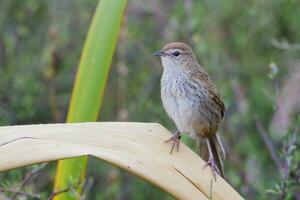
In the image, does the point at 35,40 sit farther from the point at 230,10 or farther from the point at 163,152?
the point at 163,152

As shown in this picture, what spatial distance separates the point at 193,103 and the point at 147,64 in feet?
11.7

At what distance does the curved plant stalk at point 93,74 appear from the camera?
156 inches

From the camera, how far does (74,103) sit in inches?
162

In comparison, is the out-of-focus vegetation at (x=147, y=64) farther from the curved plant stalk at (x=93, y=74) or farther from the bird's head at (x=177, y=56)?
the curved plant stalk at (x=93, y=74)

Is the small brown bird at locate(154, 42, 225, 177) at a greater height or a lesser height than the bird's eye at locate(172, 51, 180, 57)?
lesser

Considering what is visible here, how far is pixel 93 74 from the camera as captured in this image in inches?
161

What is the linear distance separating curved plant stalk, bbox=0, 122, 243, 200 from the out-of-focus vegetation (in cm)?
328

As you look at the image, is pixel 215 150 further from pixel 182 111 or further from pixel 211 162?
pixel 211 162

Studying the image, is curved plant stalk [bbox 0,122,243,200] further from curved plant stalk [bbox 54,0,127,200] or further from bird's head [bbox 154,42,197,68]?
bird's head [bbox 154,42,197,68]

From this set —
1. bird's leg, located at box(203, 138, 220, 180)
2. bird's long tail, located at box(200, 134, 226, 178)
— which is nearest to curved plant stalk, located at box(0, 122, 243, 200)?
bird's leg, located at box(203, 138, 220, 180)

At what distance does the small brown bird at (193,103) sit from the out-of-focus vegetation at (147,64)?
→ 4.96ft

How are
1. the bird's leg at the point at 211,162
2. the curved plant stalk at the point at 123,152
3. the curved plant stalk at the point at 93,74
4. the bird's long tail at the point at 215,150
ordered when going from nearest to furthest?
the curved plant stalk at the point at 123,152 → the bird's leg at the point at 211,162 → the curved plant stalk at the point at 93,74 → the bird's long tail at the point at 215,150

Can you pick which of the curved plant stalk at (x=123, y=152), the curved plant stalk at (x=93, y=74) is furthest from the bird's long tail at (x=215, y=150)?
the curved plant stalk at (x=123, y=152)

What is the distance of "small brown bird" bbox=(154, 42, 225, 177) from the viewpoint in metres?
4.89
